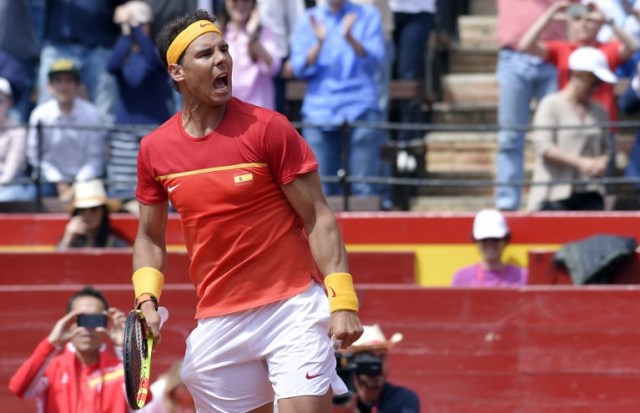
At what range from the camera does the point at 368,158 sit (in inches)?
458

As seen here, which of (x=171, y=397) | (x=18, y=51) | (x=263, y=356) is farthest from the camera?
(x=18, y=51)

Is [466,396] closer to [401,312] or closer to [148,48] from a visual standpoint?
[401,312]

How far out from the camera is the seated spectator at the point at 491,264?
1048cm

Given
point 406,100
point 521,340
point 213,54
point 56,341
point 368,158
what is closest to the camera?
point 213,54

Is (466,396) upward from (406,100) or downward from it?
downward

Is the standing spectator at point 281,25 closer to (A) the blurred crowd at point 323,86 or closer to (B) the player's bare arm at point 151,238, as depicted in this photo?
(A) the blurred crowd at point 323,86

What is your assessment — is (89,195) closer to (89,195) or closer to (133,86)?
(89,195)

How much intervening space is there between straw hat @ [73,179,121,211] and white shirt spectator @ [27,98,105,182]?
800 millimetres

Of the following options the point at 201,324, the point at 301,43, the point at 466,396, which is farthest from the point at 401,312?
the point at 201,324

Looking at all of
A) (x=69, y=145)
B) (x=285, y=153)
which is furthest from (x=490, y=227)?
(x=285, y=153)

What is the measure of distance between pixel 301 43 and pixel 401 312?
2525 mm

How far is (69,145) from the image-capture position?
39.1 feet

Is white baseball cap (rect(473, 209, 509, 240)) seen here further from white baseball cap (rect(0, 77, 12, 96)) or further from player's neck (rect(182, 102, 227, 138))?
player's neck (rect(182, 102, 227, 138))

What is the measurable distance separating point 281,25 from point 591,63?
8.16 ft
